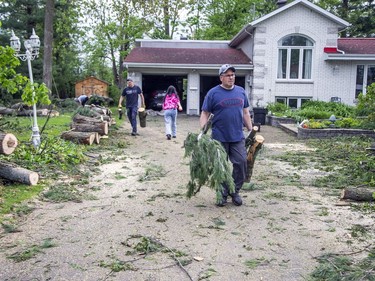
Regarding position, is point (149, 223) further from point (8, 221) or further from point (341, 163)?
point (341, 163)

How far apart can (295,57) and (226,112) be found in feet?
59.9

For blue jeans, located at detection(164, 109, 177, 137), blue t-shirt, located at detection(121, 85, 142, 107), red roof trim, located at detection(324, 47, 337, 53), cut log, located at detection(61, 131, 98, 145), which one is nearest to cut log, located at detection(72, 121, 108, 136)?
cut log, located at detection(61, 131, 98, 145)

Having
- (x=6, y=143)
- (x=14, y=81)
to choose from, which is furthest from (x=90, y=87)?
(x=14, y=81)

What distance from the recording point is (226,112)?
5918 mm

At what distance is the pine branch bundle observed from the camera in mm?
5559

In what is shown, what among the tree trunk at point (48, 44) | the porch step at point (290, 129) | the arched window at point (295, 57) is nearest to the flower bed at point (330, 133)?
the porch step at point (290, 129)

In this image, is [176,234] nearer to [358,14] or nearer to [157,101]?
[157,101]

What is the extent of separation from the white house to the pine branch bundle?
17.3m


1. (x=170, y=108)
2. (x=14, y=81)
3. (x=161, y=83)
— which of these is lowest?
(x=170, y=108)

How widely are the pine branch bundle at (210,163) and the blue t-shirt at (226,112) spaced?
278 millimetres

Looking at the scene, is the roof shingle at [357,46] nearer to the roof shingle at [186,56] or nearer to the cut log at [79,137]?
the roof shingle at [186,56]

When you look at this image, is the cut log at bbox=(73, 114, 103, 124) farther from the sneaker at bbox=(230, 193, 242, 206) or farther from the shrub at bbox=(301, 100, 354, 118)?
the shrub at bbox=(301, 100, 354, 118)

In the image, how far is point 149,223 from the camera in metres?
5.28

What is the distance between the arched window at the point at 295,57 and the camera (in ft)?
74.6
